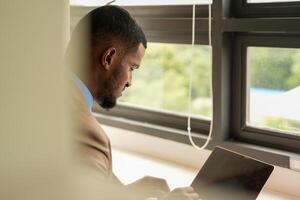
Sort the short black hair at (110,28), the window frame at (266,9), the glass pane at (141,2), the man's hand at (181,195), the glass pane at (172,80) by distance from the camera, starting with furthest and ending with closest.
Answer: the glass pane at (172,80)
the glass pane at (141,2)
the window frame at (266,9)
the short black hair at (110,28)
the man's hand at (181,195)

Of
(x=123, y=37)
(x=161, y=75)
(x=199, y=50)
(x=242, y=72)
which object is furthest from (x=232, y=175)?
(x=161, y=75)

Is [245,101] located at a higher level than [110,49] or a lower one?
lower

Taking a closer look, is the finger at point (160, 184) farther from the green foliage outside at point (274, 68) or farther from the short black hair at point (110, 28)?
the green foliage outside at point (274, 68)

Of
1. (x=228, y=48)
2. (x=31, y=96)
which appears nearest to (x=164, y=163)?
(x=228, y=48)

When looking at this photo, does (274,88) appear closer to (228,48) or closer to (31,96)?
(228,48)

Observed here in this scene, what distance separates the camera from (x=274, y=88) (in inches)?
65.9

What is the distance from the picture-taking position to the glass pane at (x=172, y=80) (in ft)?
6.20

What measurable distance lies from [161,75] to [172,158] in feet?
1.56

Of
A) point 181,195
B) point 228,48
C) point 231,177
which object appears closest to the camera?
point 181,195

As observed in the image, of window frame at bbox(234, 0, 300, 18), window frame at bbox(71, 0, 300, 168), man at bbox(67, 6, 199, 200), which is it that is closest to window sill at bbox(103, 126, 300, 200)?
window frame at bbox(71, 0, 300, 168)

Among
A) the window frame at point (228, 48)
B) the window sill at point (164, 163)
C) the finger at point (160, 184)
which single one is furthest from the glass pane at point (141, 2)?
the finger at point (160, 184)

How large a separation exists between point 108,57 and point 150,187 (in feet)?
1.33

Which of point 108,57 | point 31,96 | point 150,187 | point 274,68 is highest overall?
point 31,96

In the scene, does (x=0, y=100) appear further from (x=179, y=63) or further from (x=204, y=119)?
(x=179, y=63)
